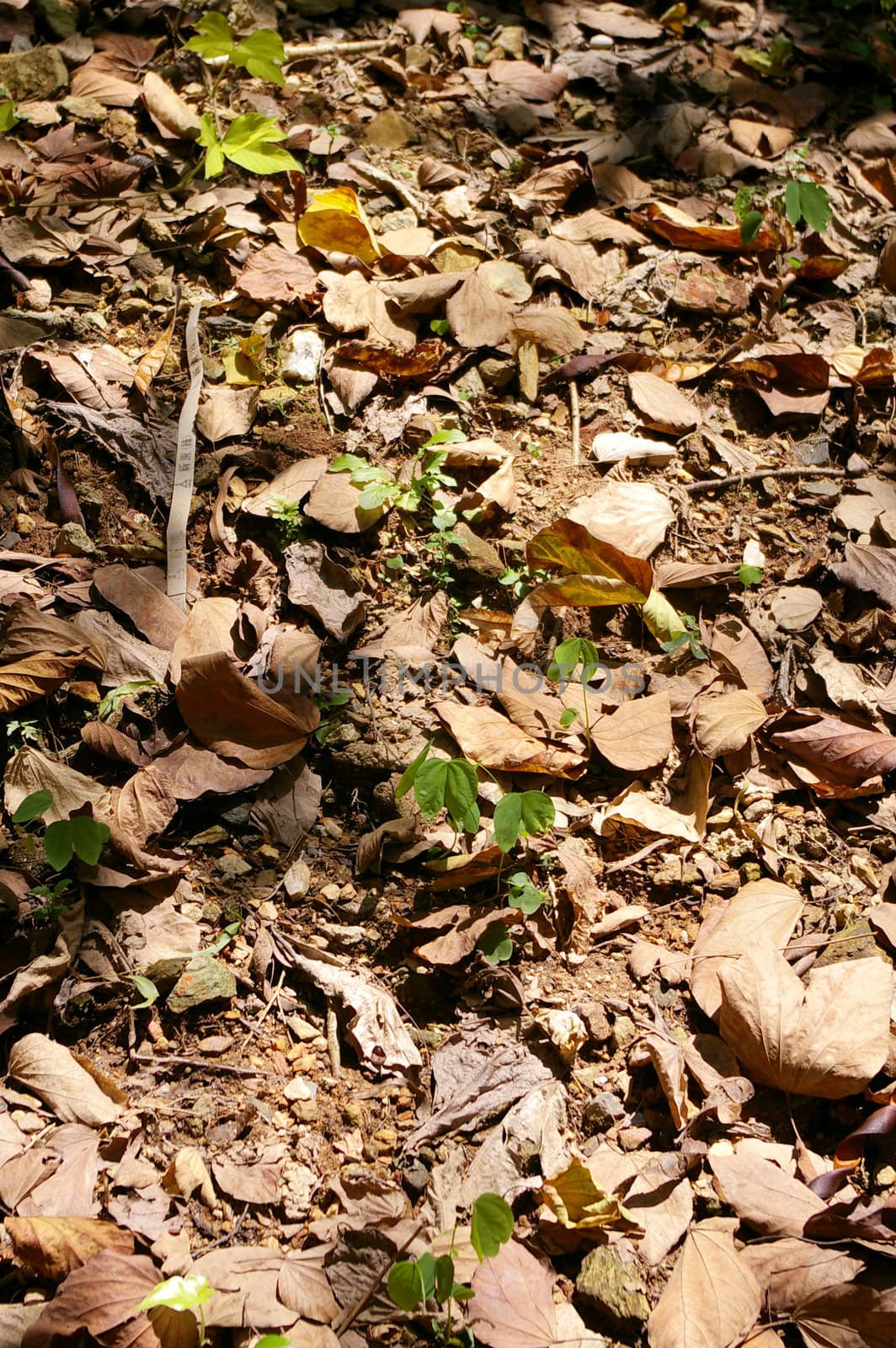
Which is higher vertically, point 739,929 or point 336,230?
point 336,230

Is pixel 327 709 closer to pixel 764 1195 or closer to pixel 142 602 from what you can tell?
pixel 142 602

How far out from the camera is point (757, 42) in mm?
3793

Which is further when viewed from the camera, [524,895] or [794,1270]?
[524,895]

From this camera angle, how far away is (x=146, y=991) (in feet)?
5.84

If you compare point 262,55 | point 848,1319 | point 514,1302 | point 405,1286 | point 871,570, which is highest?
point 262,55

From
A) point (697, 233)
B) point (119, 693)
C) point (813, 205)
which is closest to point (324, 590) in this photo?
point (119, 693)

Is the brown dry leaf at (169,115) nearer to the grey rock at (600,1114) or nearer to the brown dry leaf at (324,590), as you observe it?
the brown dry leaf at (324,590)

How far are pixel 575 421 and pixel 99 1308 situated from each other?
2.19 m

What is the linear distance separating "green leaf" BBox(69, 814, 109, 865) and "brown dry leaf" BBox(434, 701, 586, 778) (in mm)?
743

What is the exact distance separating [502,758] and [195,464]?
3.43 ft

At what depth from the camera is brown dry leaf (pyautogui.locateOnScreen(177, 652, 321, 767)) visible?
2.06m

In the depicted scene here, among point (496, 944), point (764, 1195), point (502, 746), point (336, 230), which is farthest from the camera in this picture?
point (336, 230)

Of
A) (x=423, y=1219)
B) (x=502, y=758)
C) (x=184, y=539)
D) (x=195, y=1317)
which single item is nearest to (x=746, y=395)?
(x=502, y=758)

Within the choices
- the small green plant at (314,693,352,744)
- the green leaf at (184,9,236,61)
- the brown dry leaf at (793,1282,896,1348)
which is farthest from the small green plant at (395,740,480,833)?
the green leaf at (184,9,236,61)
